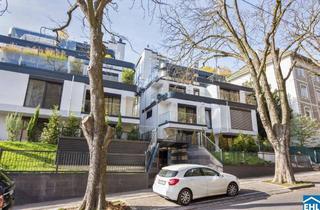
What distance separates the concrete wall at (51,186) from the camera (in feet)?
30.5

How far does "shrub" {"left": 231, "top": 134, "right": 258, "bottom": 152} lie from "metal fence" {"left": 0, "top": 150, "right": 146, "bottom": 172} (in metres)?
12.5

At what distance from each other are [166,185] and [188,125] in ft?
46.5

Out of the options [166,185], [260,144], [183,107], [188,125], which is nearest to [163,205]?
[166,185]

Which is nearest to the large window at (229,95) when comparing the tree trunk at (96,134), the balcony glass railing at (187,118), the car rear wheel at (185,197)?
the balcony glass railing at (187,118)

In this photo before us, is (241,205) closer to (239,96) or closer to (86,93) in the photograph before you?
(86,93)

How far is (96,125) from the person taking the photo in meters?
6.95

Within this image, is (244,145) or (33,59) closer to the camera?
(33,59)

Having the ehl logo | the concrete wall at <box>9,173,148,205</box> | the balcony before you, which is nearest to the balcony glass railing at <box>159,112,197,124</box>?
the balcony

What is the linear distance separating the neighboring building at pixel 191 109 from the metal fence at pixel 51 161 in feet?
25.7

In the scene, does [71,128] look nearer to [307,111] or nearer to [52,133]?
[52,133]

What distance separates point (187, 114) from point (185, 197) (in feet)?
51.4

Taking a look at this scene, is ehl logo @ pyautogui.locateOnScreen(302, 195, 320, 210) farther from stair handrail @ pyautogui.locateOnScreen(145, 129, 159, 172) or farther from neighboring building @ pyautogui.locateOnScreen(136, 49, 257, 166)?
neighboring building @ pyautogui.locateOnScreen(136, 49, 257, 166)

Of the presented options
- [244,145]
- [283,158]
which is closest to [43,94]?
[283,158]

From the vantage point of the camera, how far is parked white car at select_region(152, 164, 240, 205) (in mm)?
8266
